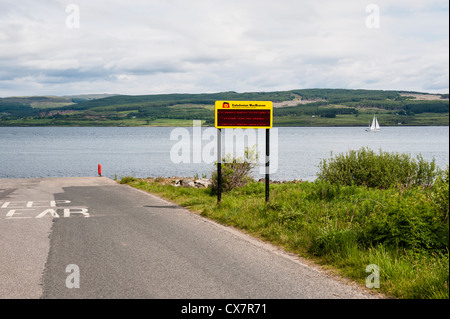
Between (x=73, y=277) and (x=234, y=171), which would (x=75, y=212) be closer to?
(x=234, y=171)

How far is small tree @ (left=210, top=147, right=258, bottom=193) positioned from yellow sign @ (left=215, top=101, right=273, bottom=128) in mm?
4618

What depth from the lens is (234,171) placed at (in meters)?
19.1

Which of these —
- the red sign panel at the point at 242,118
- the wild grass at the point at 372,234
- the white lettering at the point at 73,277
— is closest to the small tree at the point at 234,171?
the red sign panel at the point at 242,118

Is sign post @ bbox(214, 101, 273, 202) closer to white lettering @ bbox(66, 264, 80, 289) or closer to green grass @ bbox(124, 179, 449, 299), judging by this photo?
green grass @ bbox(124, 179, 449, 299)

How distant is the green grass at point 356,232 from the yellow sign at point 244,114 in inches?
95.8

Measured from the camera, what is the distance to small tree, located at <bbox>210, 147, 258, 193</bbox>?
18844mm

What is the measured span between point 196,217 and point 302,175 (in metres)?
30.7

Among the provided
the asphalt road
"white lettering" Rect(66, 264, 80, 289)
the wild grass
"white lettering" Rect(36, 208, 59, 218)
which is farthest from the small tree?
"white lettering" Rect(66, 264, 80, 289)

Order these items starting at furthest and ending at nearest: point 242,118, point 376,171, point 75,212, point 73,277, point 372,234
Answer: point 376,171 < point 75,212 < point 242,118 < point 372,234 < point 73,277

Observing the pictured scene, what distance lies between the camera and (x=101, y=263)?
311 inches

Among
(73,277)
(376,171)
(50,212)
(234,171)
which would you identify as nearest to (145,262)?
(73,277)

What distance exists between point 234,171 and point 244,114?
5.25 metres
